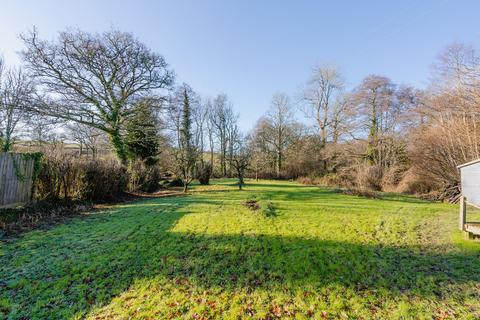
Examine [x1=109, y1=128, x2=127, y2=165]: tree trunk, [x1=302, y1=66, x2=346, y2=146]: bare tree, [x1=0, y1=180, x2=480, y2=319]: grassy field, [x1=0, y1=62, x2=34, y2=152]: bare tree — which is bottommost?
[x1=0, y1=180, x2=480, y2=319]: grassy field

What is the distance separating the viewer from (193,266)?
3693mm

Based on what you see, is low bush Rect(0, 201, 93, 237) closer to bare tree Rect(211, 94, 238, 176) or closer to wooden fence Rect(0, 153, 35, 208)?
wooden fence Rect(0, 153, 35, 208)

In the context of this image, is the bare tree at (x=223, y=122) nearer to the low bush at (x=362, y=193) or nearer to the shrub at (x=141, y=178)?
the shrub at (x=141, y=178)

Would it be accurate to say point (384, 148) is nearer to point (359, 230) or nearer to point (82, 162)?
point (359, 230)

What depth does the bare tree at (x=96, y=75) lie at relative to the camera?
11.5m

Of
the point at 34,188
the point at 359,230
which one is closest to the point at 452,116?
the point at 359,230

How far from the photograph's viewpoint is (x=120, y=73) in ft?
42.4

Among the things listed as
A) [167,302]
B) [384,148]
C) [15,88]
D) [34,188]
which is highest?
[15,88]

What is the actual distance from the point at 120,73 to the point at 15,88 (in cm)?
700

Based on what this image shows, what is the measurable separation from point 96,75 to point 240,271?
46.7ft

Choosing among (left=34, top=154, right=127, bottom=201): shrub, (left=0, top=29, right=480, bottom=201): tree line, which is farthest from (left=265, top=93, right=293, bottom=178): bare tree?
(left=34, top=154, right=127, bottom=201): shrub

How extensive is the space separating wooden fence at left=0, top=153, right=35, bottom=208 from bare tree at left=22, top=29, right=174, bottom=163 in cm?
681

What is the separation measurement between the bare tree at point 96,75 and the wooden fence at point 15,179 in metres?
6.81

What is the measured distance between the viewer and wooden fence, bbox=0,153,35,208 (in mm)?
6109
